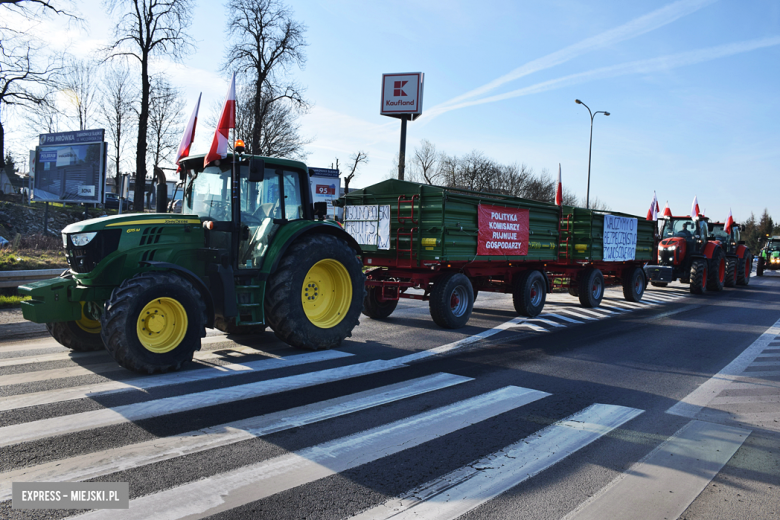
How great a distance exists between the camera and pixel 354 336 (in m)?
8.58

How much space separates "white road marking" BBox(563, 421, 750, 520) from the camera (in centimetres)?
328

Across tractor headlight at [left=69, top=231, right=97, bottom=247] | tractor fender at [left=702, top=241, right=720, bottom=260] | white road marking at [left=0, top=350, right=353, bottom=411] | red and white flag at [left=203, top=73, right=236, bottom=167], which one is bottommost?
white road marking at [left=0, top=350, right=353, bottom=411]

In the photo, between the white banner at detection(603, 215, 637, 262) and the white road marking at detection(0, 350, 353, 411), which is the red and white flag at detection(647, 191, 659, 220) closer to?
the white banner at detection(603, 215, 637, 262)

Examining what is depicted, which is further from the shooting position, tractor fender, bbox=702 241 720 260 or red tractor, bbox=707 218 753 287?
red tractor, bbox=707 218 753 287

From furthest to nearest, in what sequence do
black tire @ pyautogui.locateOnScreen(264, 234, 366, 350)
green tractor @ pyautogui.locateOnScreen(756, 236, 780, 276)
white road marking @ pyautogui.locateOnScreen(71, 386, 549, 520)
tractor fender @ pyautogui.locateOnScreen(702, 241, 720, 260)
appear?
1. green tractor @ pyautogui.locateOnScreen(756, 236, 780, 276)
2. tractor fender @ pyautogui.locateOnScreen(702, 241, 720, 260)
3. black tire @ pyautogui.locateOnScreen(264, 234, 366, 350)
4. white road marking @ pyautogui.locateOnScreen(71, 386, 549, 520)

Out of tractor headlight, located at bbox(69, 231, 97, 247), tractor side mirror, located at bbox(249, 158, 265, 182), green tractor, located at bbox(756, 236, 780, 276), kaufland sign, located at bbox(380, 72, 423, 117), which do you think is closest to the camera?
tractor headlight, located at bbox(69, 231, 97, 247)

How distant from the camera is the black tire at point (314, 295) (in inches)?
270

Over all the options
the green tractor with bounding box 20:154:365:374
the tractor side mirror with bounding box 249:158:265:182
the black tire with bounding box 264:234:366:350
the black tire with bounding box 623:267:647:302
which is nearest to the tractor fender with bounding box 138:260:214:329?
the green tractor with bounding box 20:154:365:374

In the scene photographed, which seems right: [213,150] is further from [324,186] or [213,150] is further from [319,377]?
[324,186]

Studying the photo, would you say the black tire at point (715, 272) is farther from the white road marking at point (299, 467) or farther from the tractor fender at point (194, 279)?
the tractor fender at point (194, 279)

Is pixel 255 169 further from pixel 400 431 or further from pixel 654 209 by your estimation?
pixel 654 209

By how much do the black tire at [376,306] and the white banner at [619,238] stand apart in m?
6.42

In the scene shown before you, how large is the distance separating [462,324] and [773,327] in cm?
686

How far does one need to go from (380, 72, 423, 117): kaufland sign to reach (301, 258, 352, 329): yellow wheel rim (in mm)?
17395
